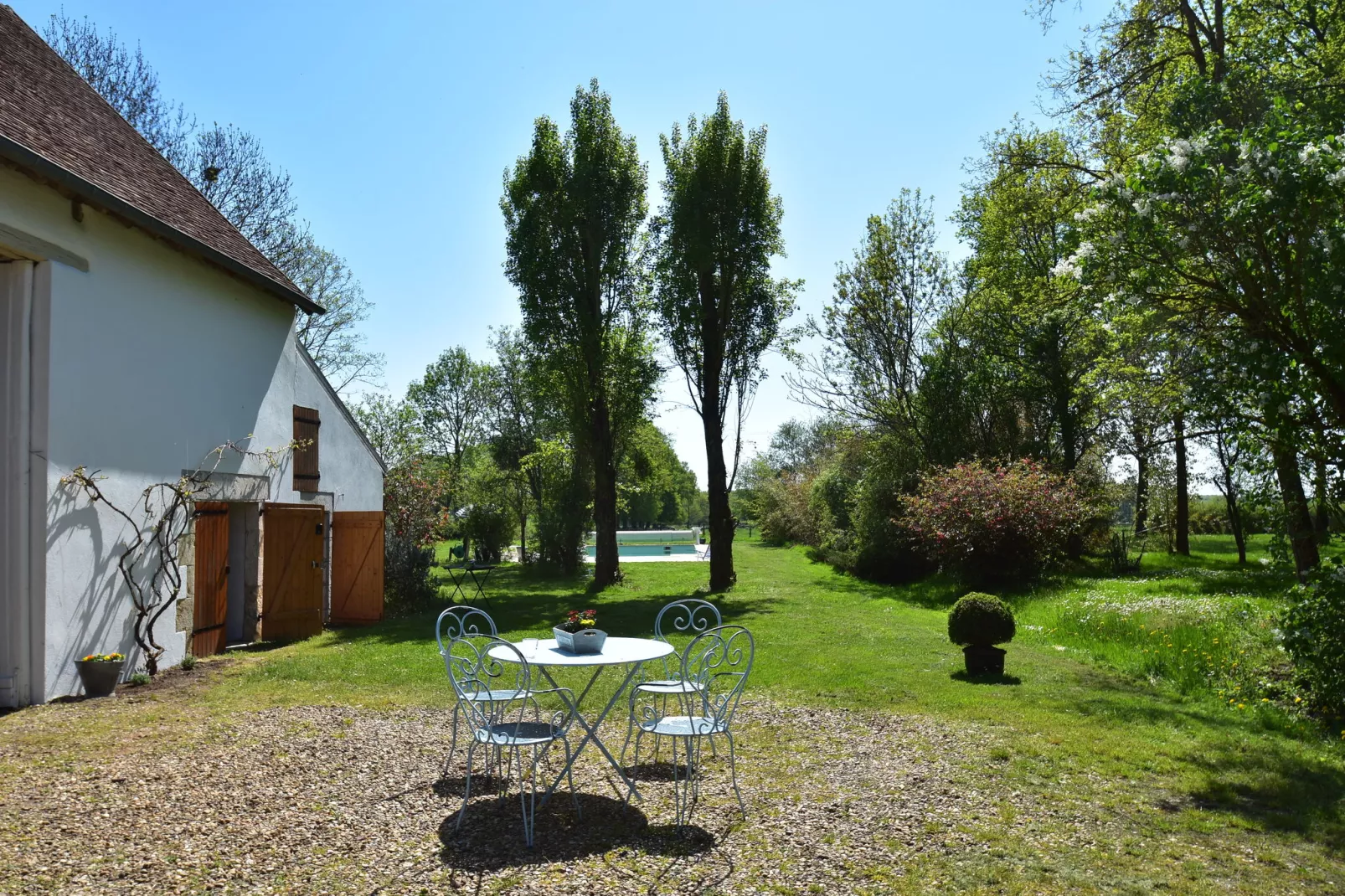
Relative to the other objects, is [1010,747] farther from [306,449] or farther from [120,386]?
[306,449]

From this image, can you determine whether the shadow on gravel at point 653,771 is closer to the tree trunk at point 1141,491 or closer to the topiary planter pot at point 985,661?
the topiary planter pot at point 985,661

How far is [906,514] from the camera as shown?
62.0 feet

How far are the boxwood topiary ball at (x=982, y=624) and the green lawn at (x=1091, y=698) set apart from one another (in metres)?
0.42

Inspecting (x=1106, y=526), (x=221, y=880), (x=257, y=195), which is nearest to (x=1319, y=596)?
(x=221, y=880)

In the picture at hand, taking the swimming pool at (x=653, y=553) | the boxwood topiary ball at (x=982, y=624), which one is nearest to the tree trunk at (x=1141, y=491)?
the swimming pool at (x=653, y=553)

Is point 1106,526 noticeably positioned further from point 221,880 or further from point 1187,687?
point 221,880

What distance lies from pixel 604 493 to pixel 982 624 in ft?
38.2

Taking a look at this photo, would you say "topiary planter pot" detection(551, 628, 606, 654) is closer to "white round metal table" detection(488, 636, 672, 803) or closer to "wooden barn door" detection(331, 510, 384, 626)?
"white round metal table" detection(488, 636, 672, 803)

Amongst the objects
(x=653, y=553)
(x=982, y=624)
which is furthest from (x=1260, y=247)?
(x=653, y=553)

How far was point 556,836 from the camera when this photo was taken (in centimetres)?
443

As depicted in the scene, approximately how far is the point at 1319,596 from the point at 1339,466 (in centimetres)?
99

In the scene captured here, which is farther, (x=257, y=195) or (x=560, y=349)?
(x=257, y=195)

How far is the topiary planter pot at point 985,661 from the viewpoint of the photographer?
882 centimetres

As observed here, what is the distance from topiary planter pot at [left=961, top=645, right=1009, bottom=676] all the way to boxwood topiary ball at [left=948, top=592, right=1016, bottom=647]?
6 centimetres
